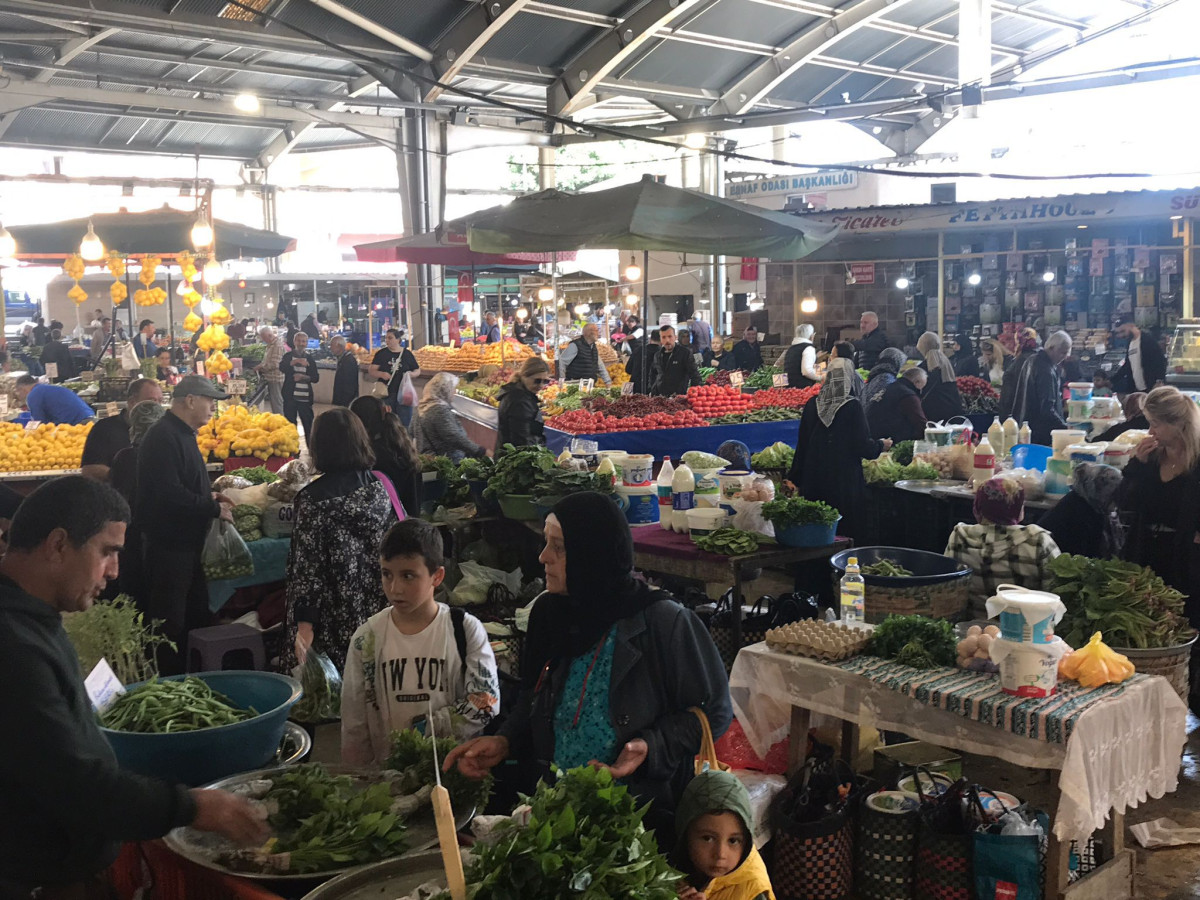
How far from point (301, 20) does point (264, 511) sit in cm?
1155

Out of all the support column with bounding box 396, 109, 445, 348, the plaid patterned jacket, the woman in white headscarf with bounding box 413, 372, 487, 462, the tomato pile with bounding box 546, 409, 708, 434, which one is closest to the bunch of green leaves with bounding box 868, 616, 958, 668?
the plaid patterned jacket

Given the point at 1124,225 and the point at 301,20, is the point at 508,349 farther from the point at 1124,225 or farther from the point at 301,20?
the point at 1124,225

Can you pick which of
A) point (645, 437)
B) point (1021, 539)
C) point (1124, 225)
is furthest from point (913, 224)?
point (1021, 539)

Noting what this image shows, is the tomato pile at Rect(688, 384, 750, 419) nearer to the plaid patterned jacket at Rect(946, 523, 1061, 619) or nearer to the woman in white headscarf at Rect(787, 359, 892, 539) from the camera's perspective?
the woman in white headscarf at Rect(787, 359, 892, 539)

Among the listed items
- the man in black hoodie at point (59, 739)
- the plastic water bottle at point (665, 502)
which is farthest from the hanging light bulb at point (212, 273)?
the man in black hoodie at point (59, 739)

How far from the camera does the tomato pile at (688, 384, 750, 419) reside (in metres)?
11.6

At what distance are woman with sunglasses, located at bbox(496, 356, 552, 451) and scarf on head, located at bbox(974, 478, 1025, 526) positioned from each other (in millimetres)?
4225

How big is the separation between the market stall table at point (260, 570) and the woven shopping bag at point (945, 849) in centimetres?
408

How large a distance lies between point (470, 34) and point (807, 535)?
13.5 m

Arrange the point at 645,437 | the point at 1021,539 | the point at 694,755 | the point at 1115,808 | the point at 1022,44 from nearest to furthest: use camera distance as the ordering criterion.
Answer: the point at 694,755 < the point at 1115,808 < the point at 1021,539 < the point at 645,437 < the point at 1022,44

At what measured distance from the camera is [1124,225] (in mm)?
16531

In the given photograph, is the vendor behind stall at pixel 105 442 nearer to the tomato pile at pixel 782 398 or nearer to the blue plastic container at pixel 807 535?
the blue plastic container at pixel 807 535

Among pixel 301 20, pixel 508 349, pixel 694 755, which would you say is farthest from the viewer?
pixel 508 349

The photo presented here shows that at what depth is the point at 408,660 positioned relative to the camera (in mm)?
3613
